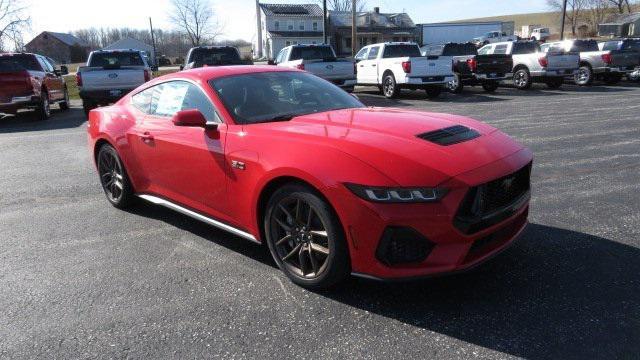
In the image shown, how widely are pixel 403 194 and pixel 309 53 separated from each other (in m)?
14.9

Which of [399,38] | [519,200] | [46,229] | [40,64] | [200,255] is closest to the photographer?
[519,200]

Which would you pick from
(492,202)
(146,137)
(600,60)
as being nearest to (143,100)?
(146,137)

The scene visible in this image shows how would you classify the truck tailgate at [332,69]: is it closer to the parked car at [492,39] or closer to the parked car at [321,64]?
the parked car at [321,64]

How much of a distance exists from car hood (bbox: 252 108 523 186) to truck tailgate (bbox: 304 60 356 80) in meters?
12.1

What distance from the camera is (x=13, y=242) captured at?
14.8ft

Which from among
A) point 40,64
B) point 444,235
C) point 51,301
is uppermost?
point 40,64

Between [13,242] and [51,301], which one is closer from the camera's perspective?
[51,301]

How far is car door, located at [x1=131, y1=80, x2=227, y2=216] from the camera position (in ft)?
12.6

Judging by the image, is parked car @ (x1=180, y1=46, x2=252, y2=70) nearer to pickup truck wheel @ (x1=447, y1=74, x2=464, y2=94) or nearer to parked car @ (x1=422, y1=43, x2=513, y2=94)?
parked car @ (x1=422, y1=43, x2=513, y2=94)

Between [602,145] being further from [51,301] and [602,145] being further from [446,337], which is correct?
[51,301]

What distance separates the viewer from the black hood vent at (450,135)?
3.26m

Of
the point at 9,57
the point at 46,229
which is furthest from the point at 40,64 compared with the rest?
the point at 46,229

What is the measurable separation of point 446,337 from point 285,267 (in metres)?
1.20

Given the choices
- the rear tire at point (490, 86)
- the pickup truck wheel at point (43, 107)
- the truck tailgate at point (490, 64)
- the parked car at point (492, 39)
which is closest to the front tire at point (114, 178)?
the pickup truck wheel at point (43, 107)
